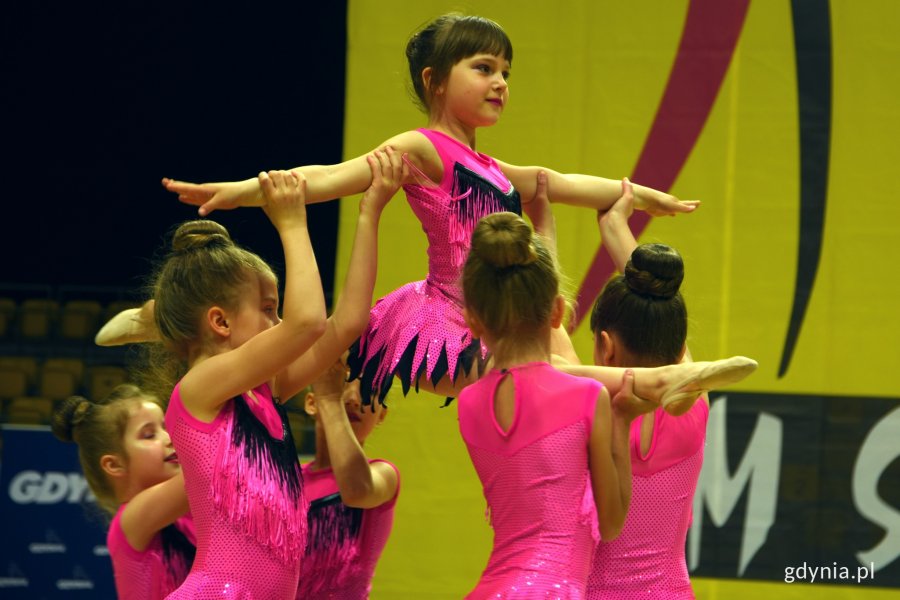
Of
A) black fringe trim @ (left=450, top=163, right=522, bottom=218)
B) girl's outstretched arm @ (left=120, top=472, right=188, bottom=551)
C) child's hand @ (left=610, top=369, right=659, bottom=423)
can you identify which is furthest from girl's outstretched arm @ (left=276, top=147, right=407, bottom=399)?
child's hand @ (left=610, top=369, right=659, bottom=423)

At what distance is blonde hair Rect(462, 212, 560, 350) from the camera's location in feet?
6.22

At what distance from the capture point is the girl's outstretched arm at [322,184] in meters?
2.09

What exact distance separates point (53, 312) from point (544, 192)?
4.94 m

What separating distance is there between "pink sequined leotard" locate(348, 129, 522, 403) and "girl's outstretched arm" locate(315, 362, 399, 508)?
0.53ft

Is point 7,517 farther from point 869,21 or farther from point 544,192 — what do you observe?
point 869,21

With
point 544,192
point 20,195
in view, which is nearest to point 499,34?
point 544,192

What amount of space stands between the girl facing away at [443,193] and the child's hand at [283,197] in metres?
0.12

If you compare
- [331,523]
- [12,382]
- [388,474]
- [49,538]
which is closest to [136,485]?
[331,523]

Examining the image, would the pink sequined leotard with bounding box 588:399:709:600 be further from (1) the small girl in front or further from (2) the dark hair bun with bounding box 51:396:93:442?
(2) the dark hair bun with bounding box 51:396:93:442

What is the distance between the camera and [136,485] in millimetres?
2635

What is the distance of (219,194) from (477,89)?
557mm

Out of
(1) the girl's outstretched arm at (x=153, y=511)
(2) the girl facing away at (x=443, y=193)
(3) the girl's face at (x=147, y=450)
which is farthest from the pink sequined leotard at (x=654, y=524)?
(3) the girl's face at (x=147, y=450)

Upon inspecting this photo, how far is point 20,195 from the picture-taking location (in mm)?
7973

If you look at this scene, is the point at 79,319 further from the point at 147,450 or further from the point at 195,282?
the point at 195,282
